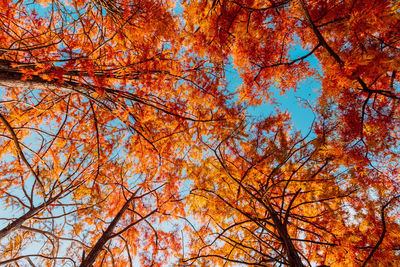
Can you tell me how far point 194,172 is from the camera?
3938 mm

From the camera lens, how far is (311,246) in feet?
13.0

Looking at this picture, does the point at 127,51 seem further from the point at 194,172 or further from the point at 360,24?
the point at 360,24

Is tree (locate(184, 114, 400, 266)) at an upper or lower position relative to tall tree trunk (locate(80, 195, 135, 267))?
upper

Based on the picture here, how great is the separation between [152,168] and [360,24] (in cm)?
525

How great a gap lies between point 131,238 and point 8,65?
478 cm

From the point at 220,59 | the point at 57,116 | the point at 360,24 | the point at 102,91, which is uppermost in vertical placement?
the point at 220,59

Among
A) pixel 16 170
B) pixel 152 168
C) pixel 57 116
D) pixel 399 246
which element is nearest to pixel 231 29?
pixel 152 168

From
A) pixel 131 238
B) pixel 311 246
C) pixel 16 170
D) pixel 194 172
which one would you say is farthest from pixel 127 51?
pixel 311 246

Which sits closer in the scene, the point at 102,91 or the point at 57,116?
the point at 102,91

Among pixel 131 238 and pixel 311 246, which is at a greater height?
pixel 311 246

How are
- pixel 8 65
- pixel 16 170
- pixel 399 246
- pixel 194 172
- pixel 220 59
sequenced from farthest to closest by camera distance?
pixel 220 59 → pixel 194 172 → pixel 16 170 → pixel 399 246 → pixel 8 65

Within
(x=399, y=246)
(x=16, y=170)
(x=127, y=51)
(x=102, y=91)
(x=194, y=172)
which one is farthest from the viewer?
(x=194, y=172)

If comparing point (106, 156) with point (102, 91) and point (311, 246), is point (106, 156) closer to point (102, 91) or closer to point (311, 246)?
point (102, 91)

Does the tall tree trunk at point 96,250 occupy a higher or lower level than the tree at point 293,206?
lower
